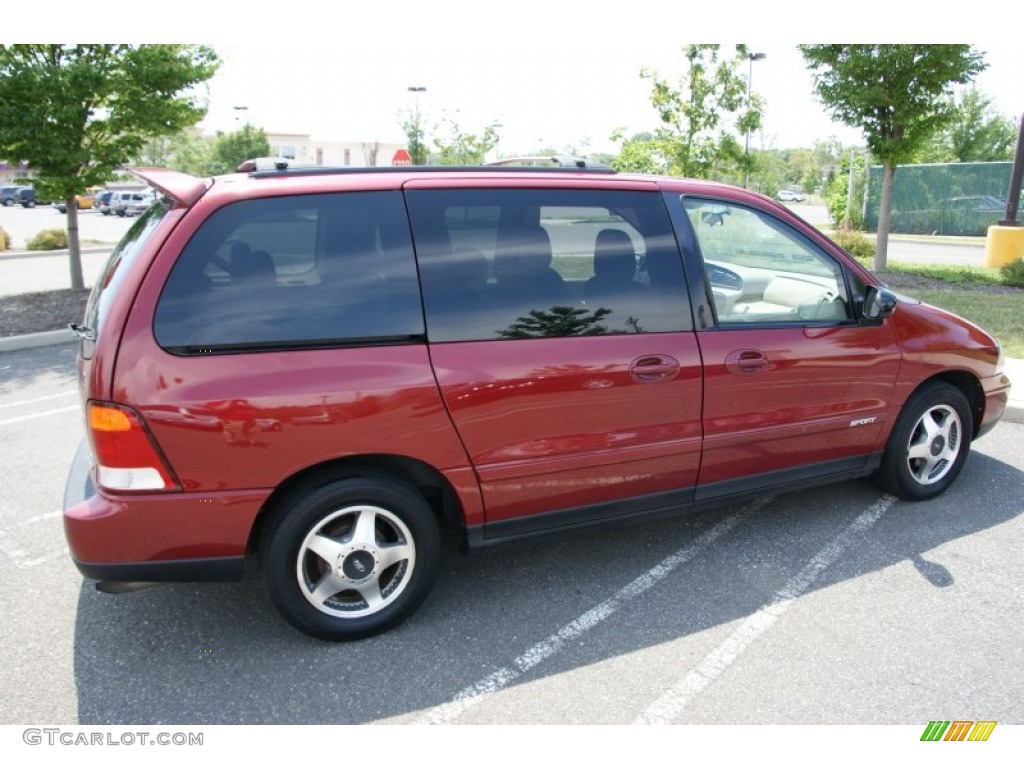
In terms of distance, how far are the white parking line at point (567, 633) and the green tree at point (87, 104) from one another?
347 inches

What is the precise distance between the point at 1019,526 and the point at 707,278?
228 cm

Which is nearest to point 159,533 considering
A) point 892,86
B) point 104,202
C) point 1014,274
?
point 892,86

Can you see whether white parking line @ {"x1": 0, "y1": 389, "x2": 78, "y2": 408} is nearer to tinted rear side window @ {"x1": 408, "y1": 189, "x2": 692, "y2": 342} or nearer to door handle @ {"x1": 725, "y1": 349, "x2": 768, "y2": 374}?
tinted rear side window @ {"x1": 408, "y1": 189, "x2": 692, "y2": 342}

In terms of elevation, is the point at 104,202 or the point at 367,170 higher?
the point at 104,202

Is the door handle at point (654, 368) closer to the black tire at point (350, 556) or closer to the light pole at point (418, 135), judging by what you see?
the black tire at point (350, 556)

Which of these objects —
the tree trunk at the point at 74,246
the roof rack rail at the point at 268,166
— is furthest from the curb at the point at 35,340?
the roof rack rail at the point at 268,166

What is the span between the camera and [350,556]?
2.89 metres

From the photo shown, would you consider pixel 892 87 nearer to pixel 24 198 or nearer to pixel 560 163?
pixel 560 163

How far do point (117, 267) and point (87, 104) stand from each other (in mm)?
7923

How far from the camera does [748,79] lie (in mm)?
13547

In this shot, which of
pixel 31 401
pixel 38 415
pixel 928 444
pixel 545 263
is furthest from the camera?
pixel 31 401

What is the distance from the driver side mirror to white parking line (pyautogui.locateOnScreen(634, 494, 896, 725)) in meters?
1.12

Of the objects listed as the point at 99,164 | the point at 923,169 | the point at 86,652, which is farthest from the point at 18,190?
the point at 86,652
